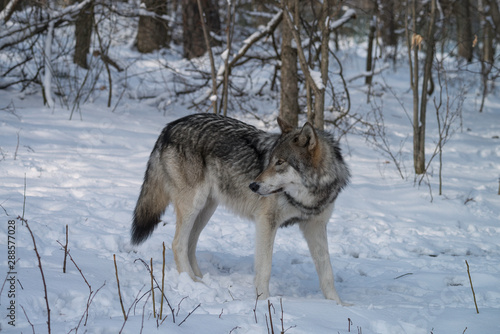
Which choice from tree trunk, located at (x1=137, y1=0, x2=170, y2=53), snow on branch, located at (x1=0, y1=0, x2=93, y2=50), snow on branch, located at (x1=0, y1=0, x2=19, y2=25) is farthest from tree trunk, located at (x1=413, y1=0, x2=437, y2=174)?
tree trunk, located at (x1=137, y1=0, x2=170, y2=53)

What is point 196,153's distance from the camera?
4.05 m

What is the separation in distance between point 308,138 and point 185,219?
1.32 meters

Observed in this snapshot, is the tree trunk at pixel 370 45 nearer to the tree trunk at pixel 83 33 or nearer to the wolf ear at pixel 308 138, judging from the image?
the tree trunk at pixel 83 33

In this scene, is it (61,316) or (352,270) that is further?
(352,270)

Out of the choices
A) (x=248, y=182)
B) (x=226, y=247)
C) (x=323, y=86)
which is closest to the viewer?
(x=248, y=182)

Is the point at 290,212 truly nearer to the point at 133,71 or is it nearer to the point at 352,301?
the point at 352,301

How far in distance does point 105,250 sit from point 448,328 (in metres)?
2.74

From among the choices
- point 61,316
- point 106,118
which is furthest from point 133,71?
point 61,316

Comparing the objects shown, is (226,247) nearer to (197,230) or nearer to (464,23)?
(197,230)

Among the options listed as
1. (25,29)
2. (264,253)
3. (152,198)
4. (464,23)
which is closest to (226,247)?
(152,198)

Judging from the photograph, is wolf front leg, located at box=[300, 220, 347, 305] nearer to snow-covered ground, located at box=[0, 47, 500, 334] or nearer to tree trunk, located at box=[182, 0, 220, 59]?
snow-covered ground, located at box=[0, 47, 500, 334]

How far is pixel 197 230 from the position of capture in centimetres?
438

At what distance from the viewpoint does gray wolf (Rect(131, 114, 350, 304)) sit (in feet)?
11.7

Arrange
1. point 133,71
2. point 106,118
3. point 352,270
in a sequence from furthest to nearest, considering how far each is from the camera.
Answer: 1. point 133,71
2. point 106,118
3. point 352,270
